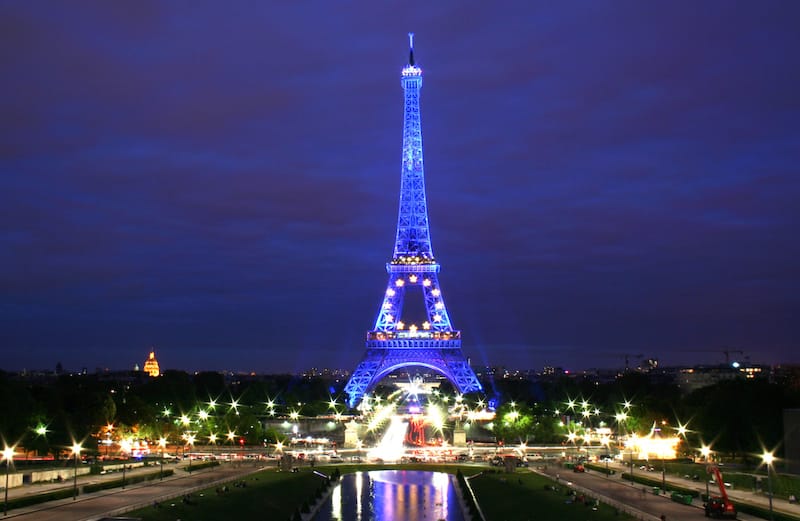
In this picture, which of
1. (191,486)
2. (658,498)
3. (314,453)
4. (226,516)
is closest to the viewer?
(226,516)

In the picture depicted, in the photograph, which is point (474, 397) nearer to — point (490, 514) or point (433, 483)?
point (433, 483)

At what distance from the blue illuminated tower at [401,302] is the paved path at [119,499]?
Result: 201 feet

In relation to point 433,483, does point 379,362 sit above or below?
above

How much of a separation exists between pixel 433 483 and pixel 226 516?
78.3 feet

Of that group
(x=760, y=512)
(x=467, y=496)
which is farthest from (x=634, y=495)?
(x=760, y=512)

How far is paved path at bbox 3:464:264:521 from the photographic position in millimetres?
52281

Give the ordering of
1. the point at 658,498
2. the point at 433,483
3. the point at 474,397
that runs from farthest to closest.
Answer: the point at 474,397, the point at 433,483, the point at 658,498

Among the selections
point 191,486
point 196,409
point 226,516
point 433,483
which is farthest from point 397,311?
point 226,516

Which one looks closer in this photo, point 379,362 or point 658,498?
point 658,498

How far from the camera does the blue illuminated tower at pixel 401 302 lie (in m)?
140

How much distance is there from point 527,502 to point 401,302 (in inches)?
3321

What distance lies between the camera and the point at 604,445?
350ft

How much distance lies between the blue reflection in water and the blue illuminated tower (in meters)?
56.5

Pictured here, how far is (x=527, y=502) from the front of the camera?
62188 mm
